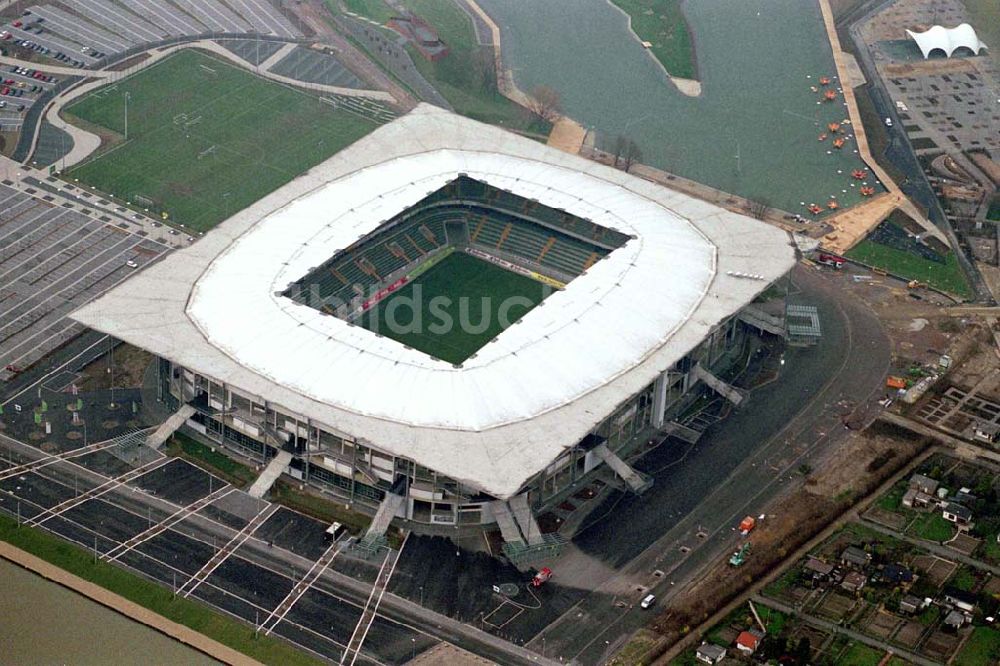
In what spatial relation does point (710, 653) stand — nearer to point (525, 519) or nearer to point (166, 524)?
point (525, 519)

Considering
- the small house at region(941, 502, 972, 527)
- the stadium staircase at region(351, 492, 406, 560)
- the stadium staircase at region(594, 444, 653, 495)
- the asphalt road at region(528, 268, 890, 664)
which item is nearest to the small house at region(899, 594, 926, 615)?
the small house at region(941, 502, 972, 527)

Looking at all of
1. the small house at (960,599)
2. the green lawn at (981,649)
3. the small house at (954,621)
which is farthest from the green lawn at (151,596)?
the small house at (960,599)

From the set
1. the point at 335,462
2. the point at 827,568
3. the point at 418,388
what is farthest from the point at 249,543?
the point at 827,568

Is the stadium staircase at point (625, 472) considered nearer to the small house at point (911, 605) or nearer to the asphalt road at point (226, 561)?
the asphalt road at point (226, 561)

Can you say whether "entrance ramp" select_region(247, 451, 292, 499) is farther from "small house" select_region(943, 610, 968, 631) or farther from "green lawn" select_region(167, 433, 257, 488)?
"small house" select_region(943, 610, 968, 631)

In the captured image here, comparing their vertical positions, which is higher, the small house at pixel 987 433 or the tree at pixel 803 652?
the small house at pixel 987 433

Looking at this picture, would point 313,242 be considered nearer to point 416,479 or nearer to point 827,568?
point 416,479
